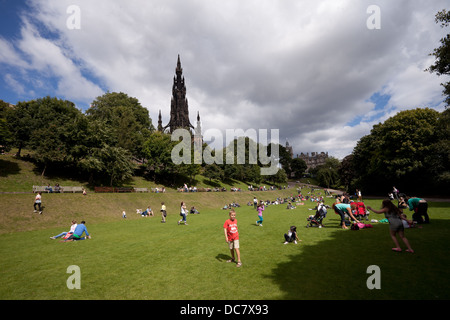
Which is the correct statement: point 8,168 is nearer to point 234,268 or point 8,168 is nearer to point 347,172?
point 234,268

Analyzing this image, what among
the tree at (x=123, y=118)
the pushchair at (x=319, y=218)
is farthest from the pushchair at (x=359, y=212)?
the tree at (x=123, y=118)

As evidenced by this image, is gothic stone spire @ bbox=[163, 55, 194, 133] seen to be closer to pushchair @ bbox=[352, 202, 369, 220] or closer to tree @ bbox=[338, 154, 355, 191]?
tree @ bbox=[338, 154, 355, 191]

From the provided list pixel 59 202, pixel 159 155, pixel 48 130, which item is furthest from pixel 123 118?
pixel 59 202

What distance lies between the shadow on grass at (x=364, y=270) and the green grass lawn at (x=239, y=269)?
23 millimetres

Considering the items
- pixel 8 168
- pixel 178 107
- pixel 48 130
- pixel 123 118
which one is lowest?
pixel 8 168

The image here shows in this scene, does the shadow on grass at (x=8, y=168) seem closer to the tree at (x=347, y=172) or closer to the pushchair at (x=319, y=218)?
the pushchair at (x=319, y=218)

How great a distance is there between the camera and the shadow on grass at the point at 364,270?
4.57 metres

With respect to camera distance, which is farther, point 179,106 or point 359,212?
point 179,106

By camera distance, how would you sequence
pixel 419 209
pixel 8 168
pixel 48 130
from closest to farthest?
pixel 419 209
pixel 8 168
pixel 48 130

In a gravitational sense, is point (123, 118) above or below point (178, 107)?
below

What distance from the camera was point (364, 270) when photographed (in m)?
A: 5.79

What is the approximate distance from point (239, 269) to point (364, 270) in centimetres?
371

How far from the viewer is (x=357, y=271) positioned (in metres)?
5.75

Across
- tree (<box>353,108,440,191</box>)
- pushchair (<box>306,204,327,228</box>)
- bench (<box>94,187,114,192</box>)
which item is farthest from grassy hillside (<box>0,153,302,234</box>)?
tree (<box>353,108,440,191</box>)
